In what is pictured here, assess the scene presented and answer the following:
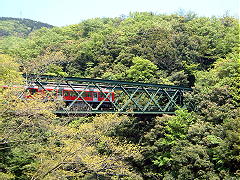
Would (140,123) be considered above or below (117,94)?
below

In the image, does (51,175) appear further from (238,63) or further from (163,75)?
(163,75)

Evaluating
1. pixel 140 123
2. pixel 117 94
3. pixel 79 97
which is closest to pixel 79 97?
pixel 79 97

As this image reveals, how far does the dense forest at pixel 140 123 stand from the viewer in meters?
9.79

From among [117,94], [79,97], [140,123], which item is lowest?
[140,123]

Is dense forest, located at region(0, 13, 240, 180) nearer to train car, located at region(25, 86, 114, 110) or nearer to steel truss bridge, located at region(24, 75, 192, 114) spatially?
steel truss bridge, located at region(24, 75, 192, 114)

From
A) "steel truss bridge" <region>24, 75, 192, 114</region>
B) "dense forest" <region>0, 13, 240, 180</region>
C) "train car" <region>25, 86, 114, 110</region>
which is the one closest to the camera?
"dense forest" <region>0, 13, 240, 180</region>

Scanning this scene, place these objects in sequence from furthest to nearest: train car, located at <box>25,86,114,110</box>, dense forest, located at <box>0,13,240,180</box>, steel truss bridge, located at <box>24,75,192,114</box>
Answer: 1. train car, located at <box>25,86,114,110</box>
2. steel truss bridge, located at <box>24,75,192,114</box>
3. dense forest, located at <box>0,13,240,180</box>

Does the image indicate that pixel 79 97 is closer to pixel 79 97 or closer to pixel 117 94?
pixel 79 97

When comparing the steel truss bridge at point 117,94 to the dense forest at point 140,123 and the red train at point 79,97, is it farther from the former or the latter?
the dense forest at point 140,123

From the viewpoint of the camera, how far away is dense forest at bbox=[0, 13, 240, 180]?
9.79m

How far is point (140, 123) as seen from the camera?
18.5 metres

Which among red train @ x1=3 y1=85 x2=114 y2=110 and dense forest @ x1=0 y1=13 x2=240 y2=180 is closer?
dense forest @ x1=0 y1=13 x2=240 y2=180

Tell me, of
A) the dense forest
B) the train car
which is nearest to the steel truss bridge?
the train car

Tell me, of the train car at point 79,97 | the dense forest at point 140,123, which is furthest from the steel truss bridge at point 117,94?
the dense forest at point 140,123
